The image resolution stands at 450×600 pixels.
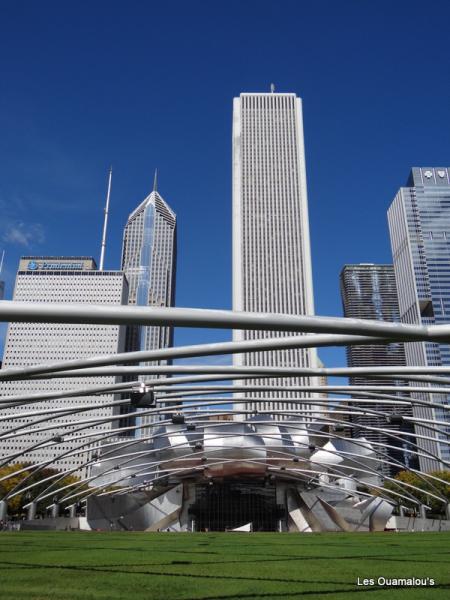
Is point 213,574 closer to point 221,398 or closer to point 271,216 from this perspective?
point 221,398

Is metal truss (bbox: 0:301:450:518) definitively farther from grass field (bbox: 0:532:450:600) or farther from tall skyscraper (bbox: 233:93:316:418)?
tall skyscraper (bbox: 233:93:316:418)

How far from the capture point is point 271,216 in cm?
17625

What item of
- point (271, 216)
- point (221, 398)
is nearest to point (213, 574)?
point (221, 398)

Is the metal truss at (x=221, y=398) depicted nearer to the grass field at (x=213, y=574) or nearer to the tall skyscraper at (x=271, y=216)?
the grass field at (x=213, y=574)

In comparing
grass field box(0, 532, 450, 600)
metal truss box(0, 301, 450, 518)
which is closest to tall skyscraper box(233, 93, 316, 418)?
metal truss box(0, 301, 450, 518)

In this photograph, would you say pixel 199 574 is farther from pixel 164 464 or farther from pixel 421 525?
pixel 421 525

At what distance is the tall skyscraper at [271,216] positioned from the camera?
543 feet

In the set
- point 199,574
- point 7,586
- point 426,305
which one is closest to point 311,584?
point 199,574

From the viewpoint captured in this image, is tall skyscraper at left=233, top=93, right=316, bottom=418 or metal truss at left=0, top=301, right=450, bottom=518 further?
tall skyscraper at left=233, top=93, right=316, bottom=418

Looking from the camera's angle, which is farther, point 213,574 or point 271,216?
point 271,216

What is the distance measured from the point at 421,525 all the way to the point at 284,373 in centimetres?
3744

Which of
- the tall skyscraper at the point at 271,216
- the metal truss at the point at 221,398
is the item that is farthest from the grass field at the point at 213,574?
the tall skyscraper at the point at 271,216

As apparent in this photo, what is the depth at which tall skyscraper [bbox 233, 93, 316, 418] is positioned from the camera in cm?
16538

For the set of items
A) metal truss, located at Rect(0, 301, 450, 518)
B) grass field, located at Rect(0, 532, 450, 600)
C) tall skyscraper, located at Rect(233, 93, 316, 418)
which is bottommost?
grass field, located at Rect(0, 532, 450, 600)
